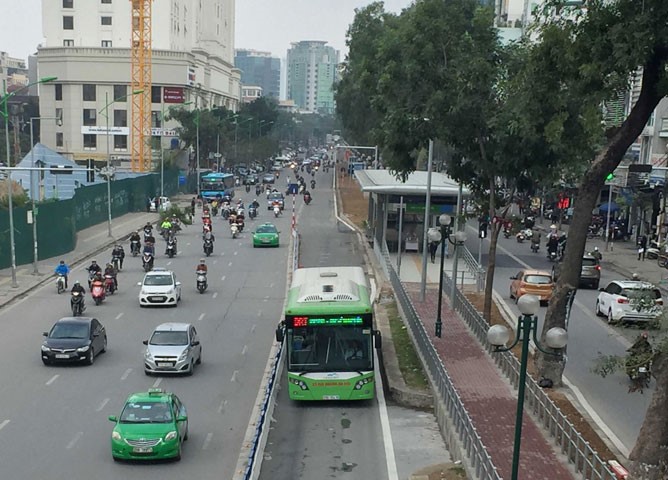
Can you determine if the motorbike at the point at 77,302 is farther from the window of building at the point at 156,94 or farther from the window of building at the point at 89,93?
the window of building at the point at 89,93

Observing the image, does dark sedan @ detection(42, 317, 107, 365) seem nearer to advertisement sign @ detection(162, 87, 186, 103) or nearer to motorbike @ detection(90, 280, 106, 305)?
motorbike @ detection(90, 280, 106, 305)

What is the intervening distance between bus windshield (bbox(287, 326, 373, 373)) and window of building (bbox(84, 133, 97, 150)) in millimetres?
99365

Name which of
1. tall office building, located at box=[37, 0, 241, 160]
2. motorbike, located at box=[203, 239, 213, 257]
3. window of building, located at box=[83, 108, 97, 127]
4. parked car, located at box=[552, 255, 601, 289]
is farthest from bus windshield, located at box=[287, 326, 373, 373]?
window of building, located at box=[83, 108, 97, 127]

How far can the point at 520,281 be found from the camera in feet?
114

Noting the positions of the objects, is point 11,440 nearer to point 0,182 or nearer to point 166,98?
point 0,182

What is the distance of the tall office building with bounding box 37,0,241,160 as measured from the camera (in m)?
112

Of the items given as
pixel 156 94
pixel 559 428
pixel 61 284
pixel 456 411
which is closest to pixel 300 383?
pixel 456 411

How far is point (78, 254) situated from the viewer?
156ft

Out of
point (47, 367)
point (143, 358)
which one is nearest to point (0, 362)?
point (47, 367)

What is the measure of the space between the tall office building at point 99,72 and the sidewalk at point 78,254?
141ft

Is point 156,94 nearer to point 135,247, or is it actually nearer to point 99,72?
point 99,72

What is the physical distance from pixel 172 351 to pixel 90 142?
9625cm

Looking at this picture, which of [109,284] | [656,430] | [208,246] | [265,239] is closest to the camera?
[656,430]

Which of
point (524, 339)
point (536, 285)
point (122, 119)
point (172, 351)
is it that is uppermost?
point (122, 119)
